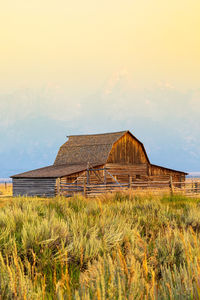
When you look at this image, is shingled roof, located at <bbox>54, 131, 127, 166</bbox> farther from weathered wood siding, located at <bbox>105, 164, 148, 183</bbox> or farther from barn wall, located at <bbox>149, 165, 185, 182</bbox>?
barn wall, located at <bbox>149, 165, 185, 182</bbox>

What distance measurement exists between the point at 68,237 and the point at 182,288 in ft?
9.31

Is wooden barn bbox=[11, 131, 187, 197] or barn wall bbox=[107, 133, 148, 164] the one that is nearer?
wooden barn bbox=[11, 131, 187, 197]

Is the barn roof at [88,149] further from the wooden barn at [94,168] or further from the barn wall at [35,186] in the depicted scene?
the barn wall at [35,186]

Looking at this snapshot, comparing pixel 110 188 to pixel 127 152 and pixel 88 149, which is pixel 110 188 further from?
pixel 88 149

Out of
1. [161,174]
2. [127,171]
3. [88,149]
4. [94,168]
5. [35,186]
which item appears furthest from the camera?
[161,174]

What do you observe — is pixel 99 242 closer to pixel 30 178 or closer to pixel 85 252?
pixel 85 252

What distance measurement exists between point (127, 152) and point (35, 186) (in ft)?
34.3

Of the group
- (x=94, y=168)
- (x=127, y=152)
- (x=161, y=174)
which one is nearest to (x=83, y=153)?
(x=127, y=152)

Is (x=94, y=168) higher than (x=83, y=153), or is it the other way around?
(x=83, y=153)

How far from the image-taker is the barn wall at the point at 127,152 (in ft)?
113

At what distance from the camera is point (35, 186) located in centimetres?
3091

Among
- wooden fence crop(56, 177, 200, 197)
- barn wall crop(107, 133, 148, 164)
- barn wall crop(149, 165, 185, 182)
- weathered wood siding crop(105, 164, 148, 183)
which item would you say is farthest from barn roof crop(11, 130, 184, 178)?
wooden fence crop(56, 177, 200, 197)

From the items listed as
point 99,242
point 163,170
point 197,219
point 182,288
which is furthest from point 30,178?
point 182,288

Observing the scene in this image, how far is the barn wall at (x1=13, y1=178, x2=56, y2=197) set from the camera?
97.8 feet
